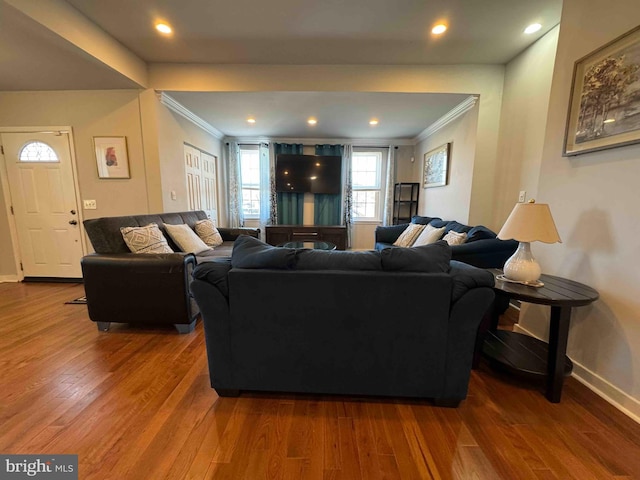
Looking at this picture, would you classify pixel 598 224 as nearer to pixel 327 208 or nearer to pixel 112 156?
pixel 327 208

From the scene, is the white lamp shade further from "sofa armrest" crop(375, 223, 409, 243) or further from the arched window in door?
the arched window in door

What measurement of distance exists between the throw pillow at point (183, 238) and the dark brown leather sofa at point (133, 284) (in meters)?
0.60

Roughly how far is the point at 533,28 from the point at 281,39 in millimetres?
2320

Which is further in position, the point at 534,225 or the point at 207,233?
the point at 207,233

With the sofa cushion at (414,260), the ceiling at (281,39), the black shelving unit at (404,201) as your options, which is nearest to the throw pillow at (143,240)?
the ceiling at (281,39)

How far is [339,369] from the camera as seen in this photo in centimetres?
148

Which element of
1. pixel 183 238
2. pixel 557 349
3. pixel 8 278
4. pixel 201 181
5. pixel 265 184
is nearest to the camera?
pixel 557 349

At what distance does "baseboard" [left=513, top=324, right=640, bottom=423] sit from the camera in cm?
145

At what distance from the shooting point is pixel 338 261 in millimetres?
1443

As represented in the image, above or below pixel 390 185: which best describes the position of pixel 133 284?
Result: below

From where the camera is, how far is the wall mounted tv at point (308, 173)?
17.8 feet

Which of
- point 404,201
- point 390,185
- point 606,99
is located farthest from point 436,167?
point 606,99

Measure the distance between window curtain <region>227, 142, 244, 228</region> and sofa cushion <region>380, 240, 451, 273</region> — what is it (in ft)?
15.6

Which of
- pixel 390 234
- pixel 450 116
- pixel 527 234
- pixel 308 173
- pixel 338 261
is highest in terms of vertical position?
pixel 450 116
